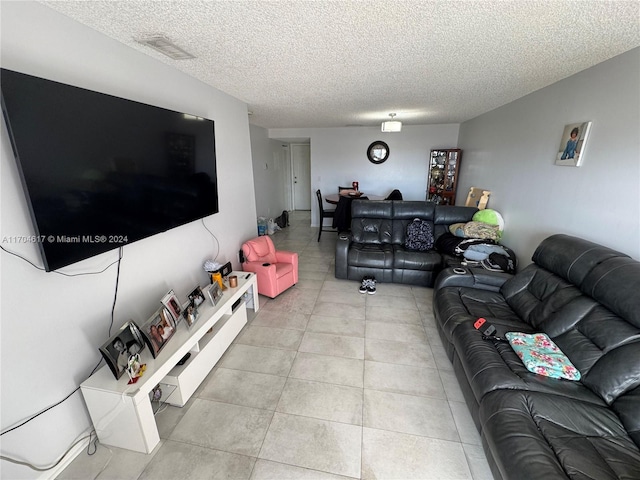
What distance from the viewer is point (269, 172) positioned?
628 cm

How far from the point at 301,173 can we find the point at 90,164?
669cm

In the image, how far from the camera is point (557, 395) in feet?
4.53

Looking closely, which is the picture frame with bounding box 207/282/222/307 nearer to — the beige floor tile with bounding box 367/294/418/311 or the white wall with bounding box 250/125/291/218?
the beige floor tile with bounding box 367/294/418/311

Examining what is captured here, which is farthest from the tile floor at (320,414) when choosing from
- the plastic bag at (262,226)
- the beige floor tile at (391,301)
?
the plastic bag at (262,226)

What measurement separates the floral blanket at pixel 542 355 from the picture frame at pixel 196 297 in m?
2.23

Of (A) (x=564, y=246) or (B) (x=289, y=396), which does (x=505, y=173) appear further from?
(B) (x=289, y=396)

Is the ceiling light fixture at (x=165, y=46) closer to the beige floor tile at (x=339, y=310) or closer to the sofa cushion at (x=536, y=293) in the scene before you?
the beige floor tile at (x=339, y=310)

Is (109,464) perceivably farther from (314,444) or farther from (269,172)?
(269,172)

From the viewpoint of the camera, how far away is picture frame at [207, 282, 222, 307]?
2.20 meters

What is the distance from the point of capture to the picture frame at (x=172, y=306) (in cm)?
185

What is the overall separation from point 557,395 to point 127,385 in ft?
7.34

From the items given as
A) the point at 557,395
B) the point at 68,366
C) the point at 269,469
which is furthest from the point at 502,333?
the point at 68,366

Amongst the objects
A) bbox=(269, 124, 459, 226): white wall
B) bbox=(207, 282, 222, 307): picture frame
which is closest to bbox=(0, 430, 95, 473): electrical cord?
bbox=(207, 282, 222, 307): picture frame

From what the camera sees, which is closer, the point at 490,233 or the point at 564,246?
the point at 564,246
